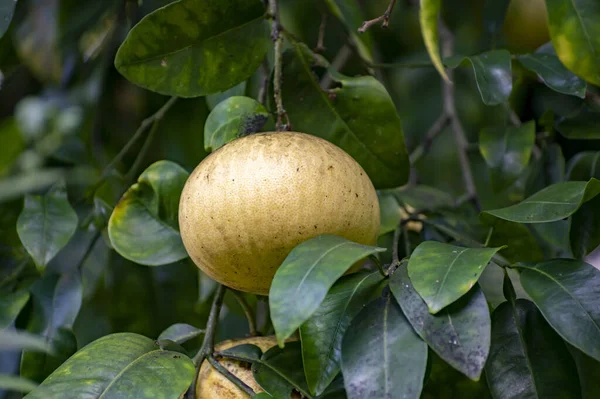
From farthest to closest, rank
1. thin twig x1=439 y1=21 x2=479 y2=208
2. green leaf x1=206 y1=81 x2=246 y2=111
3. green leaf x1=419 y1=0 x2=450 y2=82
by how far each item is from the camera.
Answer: thin twig x1=439 y1=21 x2=479 y2=208 → green leaf x1=206 y1=81 x2=246 y2=111 → green leaf x1=419 y1=0 x2=450 y2=82

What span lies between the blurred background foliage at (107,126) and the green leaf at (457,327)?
0.48 meters

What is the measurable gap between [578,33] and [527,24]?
25.3 inches

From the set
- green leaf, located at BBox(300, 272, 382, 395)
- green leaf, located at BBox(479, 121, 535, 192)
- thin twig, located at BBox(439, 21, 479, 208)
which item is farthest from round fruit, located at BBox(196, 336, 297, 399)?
thin twig, located at BBox(439, 21, 479, 208)

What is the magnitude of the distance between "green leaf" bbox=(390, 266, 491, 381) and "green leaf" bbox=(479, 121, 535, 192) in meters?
0.46

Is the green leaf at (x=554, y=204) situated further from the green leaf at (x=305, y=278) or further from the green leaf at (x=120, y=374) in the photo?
the green leaf at (x=120, y=374)

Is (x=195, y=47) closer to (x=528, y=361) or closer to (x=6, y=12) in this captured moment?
(x=6, y=12)

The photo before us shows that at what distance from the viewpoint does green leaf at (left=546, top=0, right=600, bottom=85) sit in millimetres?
883

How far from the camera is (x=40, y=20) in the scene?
1532 millimetres

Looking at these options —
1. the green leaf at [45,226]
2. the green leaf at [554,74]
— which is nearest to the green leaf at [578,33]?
the green leaf at [554,74]

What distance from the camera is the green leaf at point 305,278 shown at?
0.58 m

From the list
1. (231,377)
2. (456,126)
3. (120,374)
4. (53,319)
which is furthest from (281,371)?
(456,126)

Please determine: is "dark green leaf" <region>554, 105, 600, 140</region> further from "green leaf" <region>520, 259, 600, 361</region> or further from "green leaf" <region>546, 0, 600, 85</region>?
"green leaf" <region>520, 259, 600, 361</region>

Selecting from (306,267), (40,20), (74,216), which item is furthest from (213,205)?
(40,20)

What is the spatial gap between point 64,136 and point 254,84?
1.50ft
